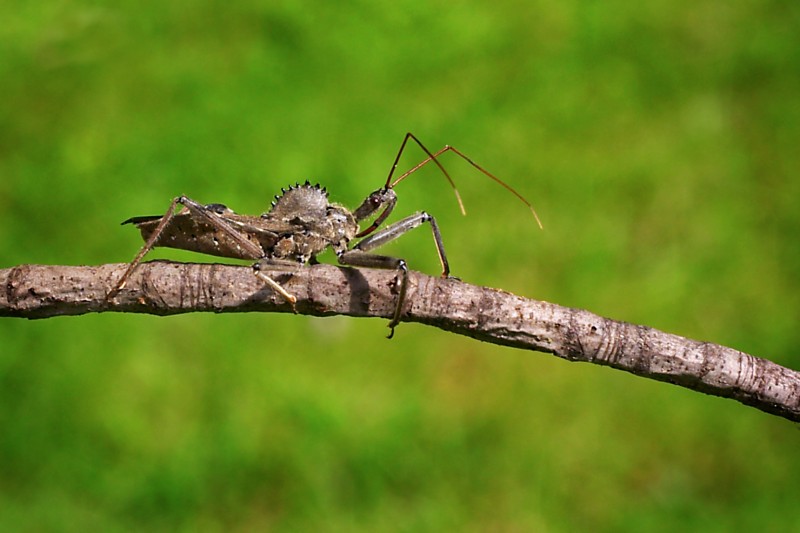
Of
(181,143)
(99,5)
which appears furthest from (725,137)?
(99,5)

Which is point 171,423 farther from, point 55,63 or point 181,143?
point 55,63

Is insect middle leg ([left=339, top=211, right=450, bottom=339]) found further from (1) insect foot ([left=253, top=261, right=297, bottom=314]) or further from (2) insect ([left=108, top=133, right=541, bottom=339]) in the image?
(1) insect foot ([left=253, top=261, right=297, bottom=314])

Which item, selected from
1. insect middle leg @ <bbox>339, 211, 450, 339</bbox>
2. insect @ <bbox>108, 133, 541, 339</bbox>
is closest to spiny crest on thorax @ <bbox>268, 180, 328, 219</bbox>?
insect @ <bbox>108, 133, 541, 339</bbox>

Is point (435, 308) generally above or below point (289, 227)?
below

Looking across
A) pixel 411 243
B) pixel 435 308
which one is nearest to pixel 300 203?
pixel 435 308

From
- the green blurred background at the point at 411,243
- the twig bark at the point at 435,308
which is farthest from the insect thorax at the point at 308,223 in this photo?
the green blurred background at the point at 411,243

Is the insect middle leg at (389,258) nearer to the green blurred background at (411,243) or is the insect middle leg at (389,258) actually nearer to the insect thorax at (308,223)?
the insect thorax at (308,223)

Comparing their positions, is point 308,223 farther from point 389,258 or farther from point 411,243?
point 411,243
